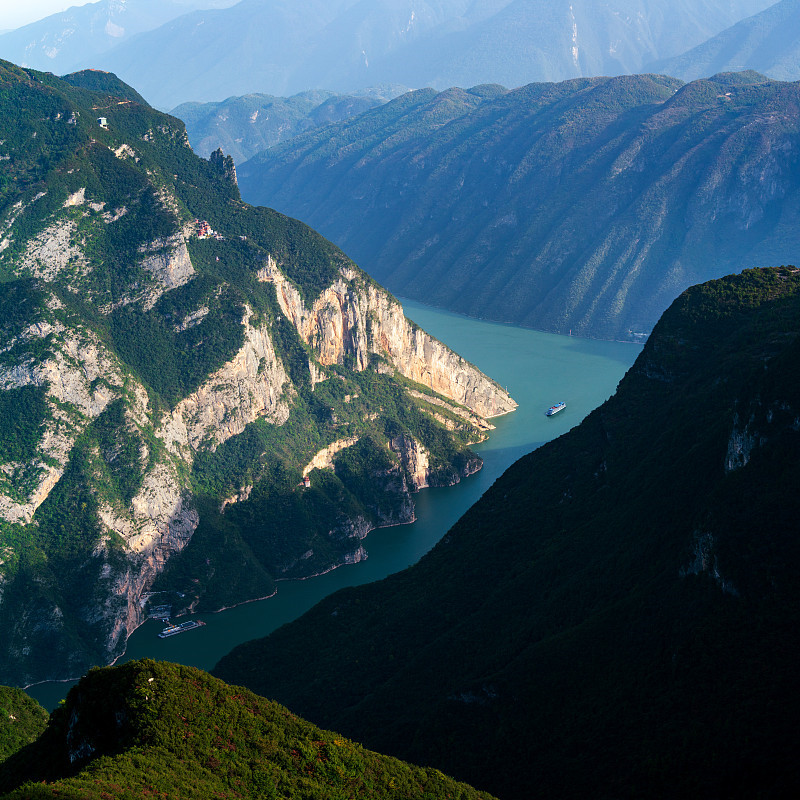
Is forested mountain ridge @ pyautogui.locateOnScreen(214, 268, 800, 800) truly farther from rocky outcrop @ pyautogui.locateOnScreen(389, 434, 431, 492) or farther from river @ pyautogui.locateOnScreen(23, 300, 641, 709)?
rocky outcrop @ pyautogui.locateOnScreen(389, 434, 431, 492)

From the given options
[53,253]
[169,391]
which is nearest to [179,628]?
[169,391]

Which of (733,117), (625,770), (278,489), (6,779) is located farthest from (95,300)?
(733,117)

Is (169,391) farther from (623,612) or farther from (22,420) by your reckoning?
(623,612)

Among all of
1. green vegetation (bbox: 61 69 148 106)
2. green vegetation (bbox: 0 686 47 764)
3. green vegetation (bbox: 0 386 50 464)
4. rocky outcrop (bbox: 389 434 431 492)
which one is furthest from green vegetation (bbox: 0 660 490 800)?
green vegetation (bbox: 61 69 148 106)

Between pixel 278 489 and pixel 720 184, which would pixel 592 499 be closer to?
pixel 278 489

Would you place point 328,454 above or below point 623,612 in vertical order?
below

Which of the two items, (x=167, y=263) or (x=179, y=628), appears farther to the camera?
(x=167, y=263)
